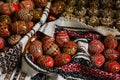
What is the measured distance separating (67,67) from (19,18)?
0.44 m

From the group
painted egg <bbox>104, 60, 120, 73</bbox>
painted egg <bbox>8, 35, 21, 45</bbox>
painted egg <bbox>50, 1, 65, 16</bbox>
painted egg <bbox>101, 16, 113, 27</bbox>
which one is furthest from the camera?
painted egg <bbox>50, 1, 65, 16</bbox>

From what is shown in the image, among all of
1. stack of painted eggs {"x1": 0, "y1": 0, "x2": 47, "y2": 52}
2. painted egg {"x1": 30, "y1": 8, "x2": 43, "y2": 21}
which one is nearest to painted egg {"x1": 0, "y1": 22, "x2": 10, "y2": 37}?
stack of painted eggs {"x1": 0, "y1": 0, "x2": 47, "y2": 52}

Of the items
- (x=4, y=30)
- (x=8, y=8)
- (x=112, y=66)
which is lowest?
(x=112, y=66)

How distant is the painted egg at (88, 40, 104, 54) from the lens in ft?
5.99

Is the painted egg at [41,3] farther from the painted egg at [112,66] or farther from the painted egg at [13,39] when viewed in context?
the painted egg at [112,66]

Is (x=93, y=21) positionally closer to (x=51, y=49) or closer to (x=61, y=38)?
(x=61, y=38)

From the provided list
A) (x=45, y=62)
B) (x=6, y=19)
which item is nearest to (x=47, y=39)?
(x=45, y=62)

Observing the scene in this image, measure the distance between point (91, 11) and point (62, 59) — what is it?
0.43m

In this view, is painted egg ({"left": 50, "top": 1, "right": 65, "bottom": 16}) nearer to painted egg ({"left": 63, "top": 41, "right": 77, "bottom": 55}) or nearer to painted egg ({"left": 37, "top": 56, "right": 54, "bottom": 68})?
painted egg ({"left": 63, "top": 41, "right": 77, "bottom": 55})

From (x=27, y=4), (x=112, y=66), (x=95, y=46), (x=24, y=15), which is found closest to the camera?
(x=112, y=66)

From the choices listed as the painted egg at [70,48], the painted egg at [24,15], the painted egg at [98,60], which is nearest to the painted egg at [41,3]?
the painted egg at [24,15]

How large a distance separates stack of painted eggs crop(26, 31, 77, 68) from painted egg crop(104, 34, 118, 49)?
0.19m

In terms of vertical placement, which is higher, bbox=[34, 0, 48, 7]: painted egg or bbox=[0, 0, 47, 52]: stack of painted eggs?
bbox=[34, 0, 48, 7]: painted egg

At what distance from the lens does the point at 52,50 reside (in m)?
1.81
